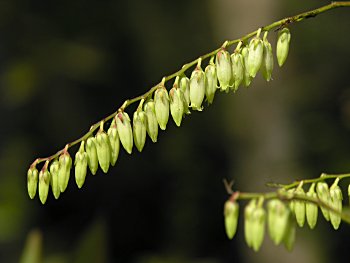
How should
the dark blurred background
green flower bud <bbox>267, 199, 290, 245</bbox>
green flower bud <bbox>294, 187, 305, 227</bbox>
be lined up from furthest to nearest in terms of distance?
the dark blurred background, green flower bud <bbox>294, 187, 305, 227</bbox>, green flower bud <bbox>267, 199, 290, 245</bbox>

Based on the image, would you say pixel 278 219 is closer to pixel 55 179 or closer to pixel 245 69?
pixel 245 69

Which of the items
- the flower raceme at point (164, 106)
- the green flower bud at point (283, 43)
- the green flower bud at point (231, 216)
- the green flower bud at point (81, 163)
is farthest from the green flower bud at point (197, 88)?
the green flower bud at point (231, 216)

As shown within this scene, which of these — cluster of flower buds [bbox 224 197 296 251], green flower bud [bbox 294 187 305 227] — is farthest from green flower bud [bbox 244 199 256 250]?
green flower bud [bbox 294 187 305 227]

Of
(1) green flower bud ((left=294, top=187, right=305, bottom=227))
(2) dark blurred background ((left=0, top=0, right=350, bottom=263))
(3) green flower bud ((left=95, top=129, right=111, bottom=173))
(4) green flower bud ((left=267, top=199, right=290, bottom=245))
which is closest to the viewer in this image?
(4) green flower bud ((left=267, top=199, right=290, bottom=245))

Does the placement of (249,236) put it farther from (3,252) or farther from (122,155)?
(122,155)

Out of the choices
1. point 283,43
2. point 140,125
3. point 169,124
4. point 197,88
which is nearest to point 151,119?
point 140,125

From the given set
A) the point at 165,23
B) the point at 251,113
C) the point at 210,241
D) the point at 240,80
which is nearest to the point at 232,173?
the point at 251,113

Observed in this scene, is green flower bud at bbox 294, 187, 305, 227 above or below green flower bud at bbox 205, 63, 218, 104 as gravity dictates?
below

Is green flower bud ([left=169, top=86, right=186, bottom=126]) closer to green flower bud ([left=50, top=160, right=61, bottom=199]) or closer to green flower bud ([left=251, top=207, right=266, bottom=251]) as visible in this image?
green flower bud ([left=50, top=160, right=61, bottom=199])
